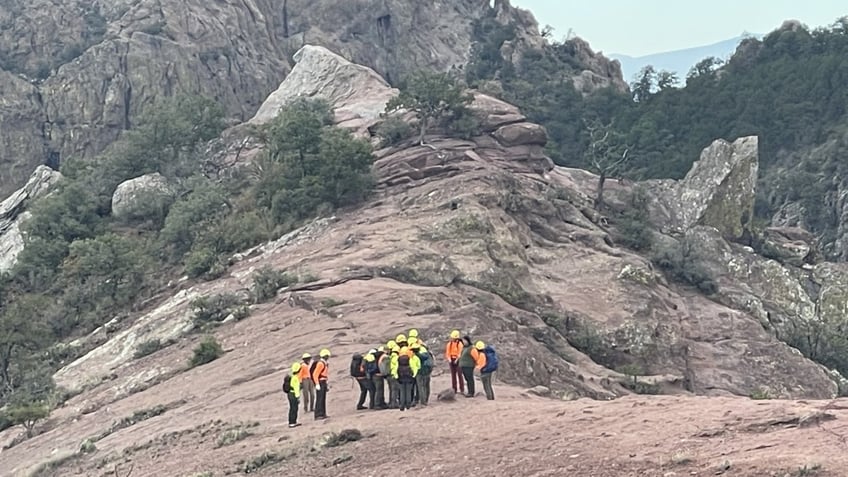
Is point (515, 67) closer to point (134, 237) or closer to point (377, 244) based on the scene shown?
point (134, 237)

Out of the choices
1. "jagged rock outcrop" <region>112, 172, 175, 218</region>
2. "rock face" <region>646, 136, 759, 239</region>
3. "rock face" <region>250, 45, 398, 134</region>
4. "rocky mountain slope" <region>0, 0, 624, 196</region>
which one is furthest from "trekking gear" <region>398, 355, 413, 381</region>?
"rocky mountain slope" <region>0, 0, 624, 196</region>

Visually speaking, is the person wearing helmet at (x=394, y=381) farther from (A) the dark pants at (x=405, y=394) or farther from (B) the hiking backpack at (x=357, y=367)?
(B) the hiking backpack at (x=357, y=367)

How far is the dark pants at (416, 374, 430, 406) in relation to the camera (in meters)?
21.5

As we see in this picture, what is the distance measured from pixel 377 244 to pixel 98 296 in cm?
1429

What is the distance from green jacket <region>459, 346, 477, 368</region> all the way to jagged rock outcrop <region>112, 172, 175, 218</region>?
3622 centimetres

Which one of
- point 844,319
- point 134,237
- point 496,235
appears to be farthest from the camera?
point 134,237

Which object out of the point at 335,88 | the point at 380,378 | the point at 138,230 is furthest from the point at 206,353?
the point at 335,88

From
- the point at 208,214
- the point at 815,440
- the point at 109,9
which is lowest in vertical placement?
the point at 815,440

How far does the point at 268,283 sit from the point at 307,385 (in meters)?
12.9

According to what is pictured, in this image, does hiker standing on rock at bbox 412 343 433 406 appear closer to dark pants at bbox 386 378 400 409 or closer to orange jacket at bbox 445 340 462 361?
dark pants at bbox 386 378 400 409

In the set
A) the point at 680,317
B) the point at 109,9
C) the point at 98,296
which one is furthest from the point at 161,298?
the point at 109,9

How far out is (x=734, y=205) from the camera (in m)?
55.5

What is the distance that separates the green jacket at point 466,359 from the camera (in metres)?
22.1

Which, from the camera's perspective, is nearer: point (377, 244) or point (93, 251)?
point (377, 244)
